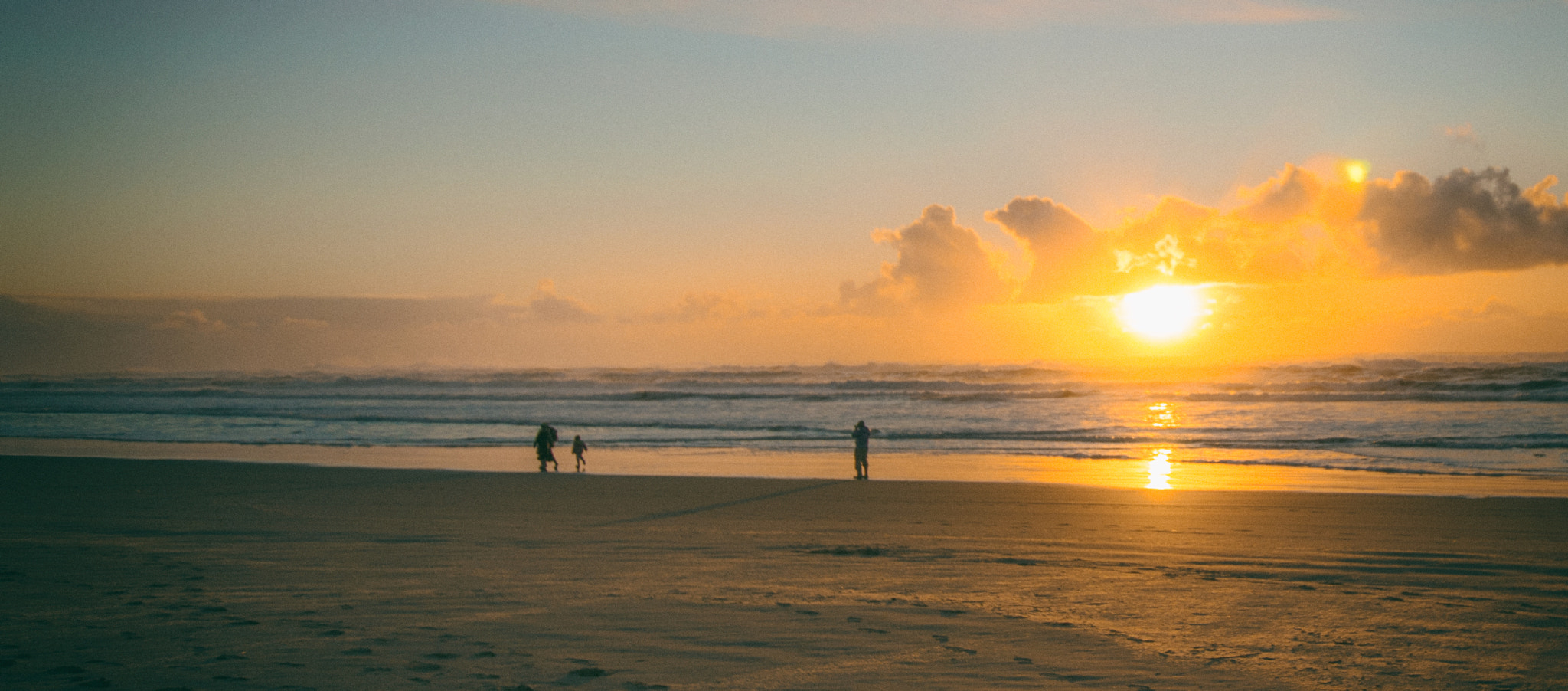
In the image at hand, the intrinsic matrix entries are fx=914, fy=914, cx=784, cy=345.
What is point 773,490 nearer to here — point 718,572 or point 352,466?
point 718,572

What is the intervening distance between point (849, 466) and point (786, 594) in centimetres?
1454

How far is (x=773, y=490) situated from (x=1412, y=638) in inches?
458

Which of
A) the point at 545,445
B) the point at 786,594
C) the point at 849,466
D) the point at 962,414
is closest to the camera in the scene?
the point at 786,594

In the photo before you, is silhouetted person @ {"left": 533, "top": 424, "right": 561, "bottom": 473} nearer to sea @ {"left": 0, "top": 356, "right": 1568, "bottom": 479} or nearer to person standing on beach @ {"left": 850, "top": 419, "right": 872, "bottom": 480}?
sea @ {"left": 0, "top": 356, "right": 1568, "bottom": 479}

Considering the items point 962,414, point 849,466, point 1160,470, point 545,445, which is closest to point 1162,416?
point 962,414

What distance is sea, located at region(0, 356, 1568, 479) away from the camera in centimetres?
2620

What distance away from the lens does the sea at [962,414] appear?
1032 inches

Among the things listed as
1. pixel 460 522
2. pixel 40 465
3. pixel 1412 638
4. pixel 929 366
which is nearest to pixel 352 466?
pixel 40 465

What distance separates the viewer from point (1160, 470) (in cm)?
2112

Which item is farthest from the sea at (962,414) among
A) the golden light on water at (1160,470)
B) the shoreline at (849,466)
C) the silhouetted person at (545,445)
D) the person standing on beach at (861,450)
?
the silhouetted person at (545,445)

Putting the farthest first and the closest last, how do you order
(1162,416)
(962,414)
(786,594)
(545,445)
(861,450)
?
1. (962,414)
2. (1162,416)
3. (545,445)
4. (861,450)
5. (786,594)

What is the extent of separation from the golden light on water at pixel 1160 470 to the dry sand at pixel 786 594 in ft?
8.77

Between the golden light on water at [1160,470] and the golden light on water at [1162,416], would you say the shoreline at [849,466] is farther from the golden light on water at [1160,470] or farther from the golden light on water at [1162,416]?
the golden light on water at [1162,416]

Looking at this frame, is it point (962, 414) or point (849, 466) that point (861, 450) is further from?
point (962, 414)
